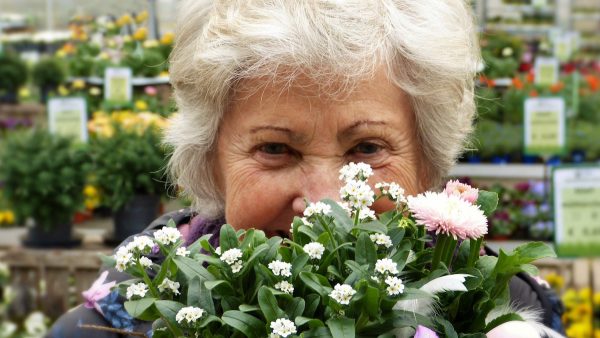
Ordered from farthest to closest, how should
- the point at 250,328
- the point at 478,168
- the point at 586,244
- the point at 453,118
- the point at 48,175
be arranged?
the point at 478,168, the point at 48,175, the point at 586,244, the point at 453,118, the point at 250,328

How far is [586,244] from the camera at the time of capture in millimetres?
2945

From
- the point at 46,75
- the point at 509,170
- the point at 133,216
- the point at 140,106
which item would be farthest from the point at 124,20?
the point at 509,170

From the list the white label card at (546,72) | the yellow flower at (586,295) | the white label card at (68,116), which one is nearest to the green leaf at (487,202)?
the yellow flower at (586,295)

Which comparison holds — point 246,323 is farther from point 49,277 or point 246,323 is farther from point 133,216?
point 133,216

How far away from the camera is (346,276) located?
898 millimetres

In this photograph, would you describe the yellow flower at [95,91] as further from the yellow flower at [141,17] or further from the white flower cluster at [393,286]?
the white flower cluster at [393,286]

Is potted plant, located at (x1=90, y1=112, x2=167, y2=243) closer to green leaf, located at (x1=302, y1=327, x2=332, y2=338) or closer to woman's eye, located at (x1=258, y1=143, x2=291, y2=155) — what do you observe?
woman's eye, located at (x1=258, y1=143, x2=291, y2=155)

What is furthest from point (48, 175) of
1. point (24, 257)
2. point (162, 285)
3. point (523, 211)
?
point (162, 285)

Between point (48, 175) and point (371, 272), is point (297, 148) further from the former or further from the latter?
point (48, 175)

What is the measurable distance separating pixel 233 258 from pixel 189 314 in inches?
2.9

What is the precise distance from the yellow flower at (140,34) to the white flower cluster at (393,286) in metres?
4.73

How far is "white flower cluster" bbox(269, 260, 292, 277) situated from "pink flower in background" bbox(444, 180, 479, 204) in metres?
0.19

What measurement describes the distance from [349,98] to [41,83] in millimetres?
5941

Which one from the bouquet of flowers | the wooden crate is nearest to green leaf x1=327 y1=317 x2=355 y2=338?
the bouquet of flowers
